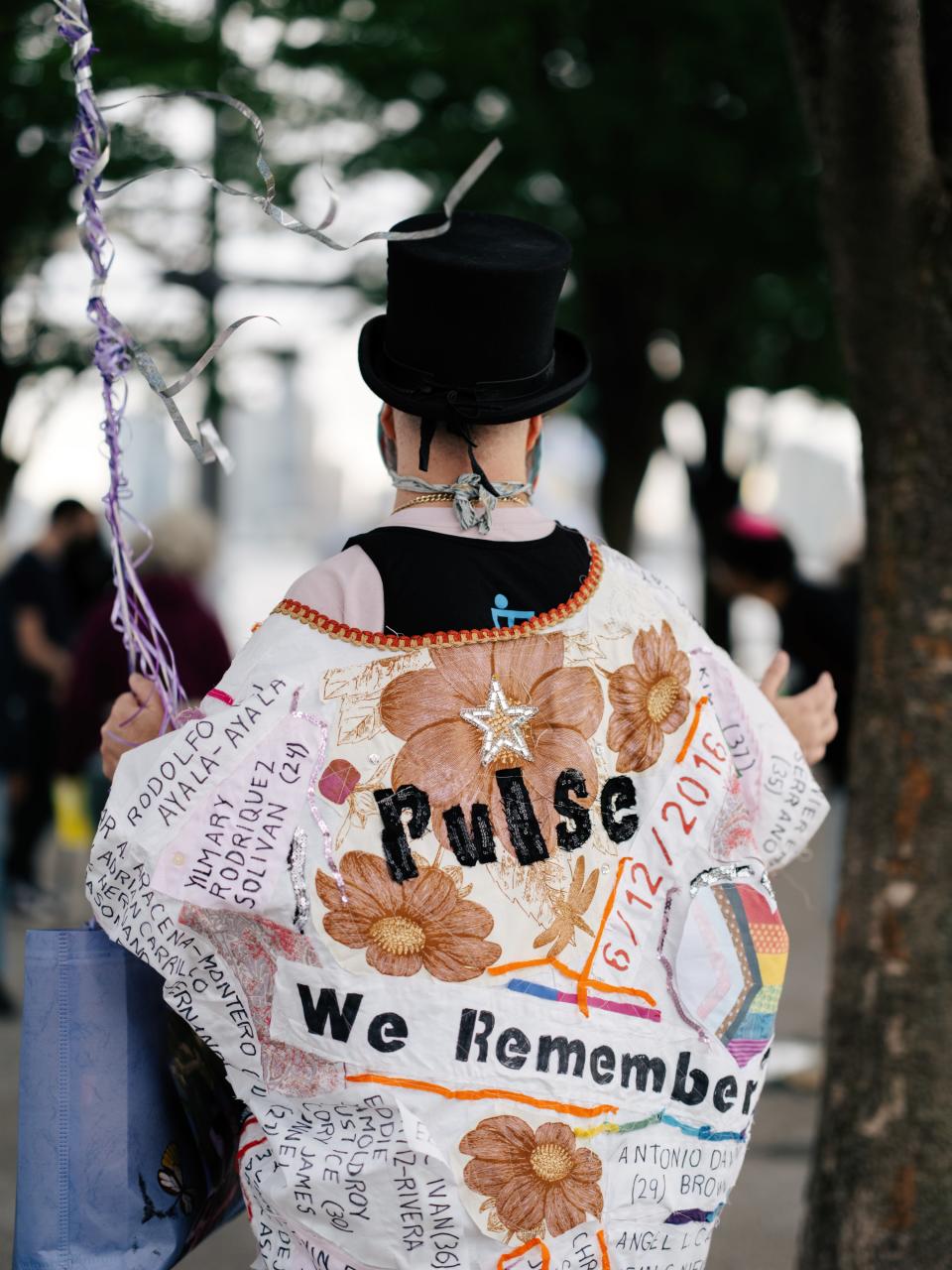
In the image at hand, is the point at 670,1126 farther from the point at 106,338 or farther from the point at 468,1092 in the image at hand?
the point at 106,338

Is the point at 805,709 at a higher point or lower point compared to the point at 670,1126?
higher

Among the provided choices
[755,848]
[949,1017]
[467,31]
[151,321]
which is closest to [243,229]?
[151,321]

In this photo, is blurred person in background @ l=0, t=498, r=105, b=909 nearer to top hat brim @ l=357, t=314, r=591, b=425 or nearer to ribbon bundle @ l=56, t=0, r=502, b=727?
ribbon bundle @ l=56, t=0, r=502, b=727

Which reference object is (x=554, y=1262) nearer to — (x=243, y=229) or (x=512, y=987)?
(x=512, y=987)

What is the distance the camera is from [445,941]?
2.09 meters

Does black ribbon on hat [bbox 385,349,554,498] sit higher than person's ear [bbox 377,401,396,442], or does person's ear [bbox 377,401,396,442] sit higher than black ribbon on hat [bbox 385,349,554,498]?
black ribbon on hat [bbox 385,349,554,498]

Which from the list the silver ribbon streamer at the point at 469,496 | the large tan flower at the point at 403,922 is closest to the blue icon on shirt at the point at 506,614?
the silver ribbon streamer at the point at 469,496

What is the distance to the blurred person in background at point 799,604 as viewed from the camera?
17.9ft

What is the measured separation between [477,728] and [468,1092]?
18.3 inches

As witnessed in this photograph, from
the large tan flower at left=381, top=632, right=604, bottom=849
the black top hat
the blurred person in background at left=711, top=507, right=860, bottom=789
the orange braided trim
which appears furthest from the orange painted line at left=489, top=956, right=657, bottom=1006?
the blurred person in background at left=711, top=507, right=860, bottom=789

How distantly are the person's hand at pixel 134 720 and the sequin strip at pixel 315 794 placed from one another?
369 mm

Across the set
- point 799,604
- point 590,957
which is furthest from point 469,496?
point 799,604

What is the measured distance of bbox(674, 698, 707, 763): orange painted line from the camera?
7.43 ft

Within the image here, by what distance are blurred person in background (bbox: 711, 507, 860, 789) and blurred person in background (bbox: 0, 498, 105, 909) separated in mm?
3080
